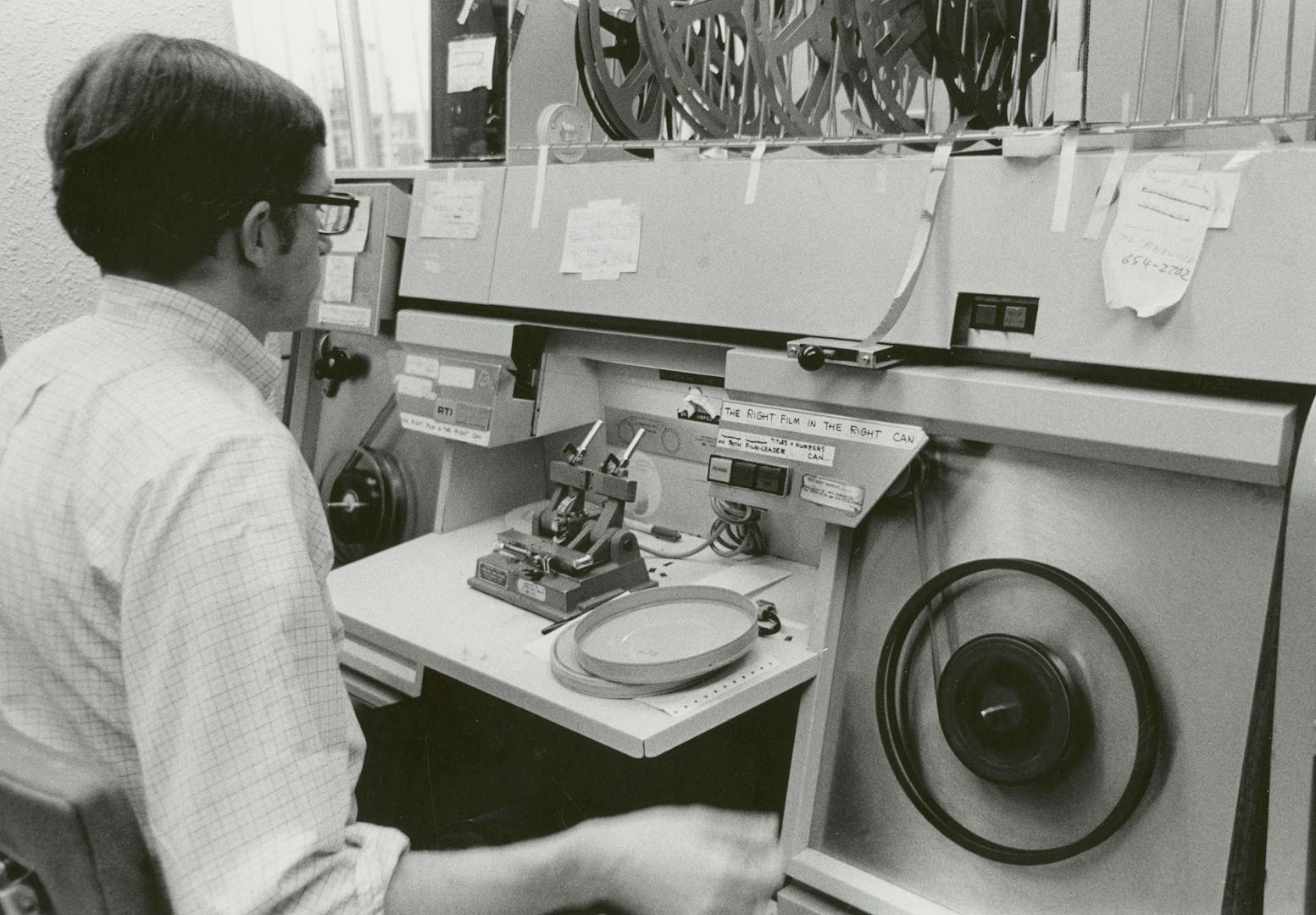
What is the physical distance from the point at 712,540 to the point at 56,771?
126 cm

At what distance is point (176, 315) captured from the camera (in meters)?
1.02

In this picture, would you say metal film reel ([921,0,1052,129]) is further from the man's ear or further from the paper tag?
the paper tag

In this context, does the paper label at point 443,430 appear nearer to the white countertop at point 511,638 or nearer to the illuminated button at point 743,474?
the white countertop at point 511,638

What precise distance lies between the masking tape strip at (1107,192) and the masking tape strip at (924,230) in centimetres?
19

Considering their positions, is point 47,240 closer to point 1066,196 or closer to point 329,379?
point 329,379

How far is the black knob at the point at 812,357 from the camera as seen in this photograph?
52.4 inches

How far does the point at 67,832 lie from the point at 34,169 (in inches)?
99.1

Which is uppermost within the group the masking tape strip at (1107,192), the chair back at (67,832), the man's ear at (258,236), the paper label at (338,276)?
the masking tape strip at (1107,192)

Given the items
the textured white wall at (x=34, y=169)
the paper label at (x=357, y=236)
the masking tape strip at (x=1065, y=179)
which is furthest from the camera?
the textured white wall at (x=34, y=169)

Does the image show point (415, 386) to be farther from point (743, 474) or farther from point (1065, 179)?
point (1065, 179)

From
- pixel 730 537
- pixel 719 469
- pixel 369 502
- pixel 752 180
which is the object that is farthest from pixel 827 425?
pixel 369 502

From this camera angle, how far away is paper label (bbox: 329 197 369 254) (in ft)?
6.79

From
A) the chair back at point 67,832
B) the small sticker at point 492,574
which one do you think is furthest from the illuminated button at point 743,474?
the chair back at point 67,832

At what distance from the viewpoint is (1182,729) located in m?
1.19
